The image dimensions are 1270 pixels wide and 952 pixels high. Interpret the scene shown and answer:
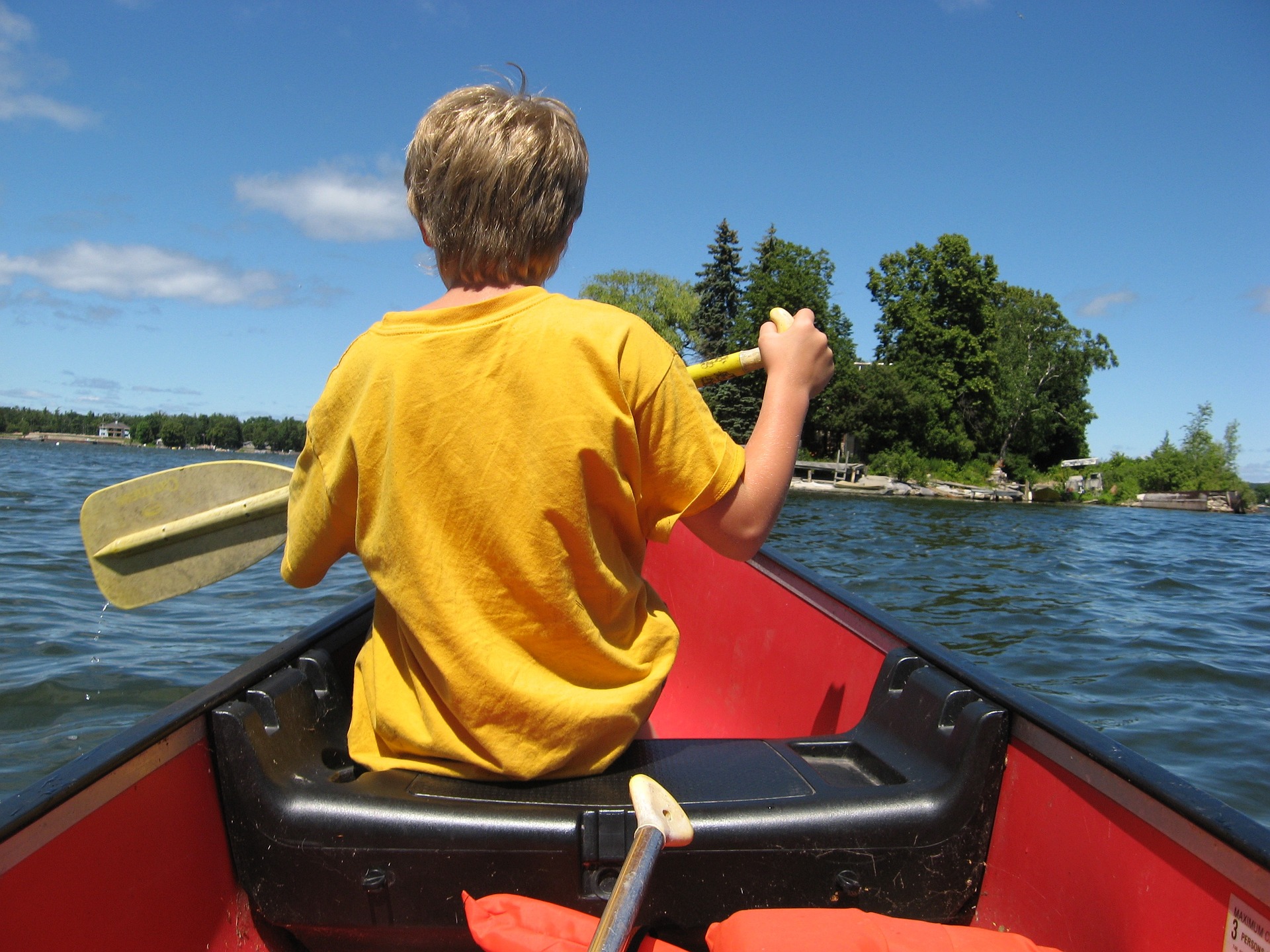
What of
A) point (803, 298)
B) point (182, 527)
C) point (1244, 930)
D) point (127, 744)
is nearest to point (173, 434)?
point (803, 298)

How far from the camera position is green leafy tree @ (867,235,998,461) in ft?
132

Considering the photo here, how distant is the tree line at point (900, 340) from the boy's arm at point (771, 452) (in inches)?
1489

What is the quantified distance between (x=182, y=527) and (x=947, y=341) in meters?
42.4

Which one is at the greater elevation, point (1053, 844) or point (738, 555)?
point (738, 555)

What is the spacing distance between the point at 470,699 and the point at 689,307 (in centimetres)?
4166

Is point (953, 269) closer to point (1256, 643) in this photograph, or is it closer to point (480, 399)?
point (1256, 643)

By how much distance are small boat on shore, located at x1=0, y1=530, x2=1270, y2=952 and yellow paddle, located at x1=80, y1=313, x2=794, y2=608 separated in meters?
0.60

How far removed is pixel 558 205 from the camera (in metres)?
1.20

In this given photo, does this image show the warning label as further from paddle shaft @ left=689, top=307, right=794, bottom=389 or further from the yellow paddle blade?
the yellow paddle blade

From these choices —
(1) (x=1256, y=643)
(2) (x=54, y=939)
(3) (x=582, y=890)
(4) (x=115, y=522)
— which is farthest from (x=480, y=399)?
(1) (x=1256, y=643)

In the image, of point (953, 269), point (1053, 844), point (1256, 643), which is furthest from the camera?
point (953, 269)

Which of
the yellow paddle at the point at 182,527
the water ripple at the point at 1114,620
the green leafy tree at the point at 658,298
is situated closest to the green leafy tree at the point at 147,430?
the green leafy tree at the point at 658,298

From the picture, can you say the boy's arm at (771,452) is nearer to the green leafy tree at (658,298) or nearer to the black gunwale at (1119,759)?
the black gunwale at (1119,759)

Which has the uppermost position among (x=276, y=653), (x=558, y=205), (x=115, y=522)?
(x=558, y=205)
